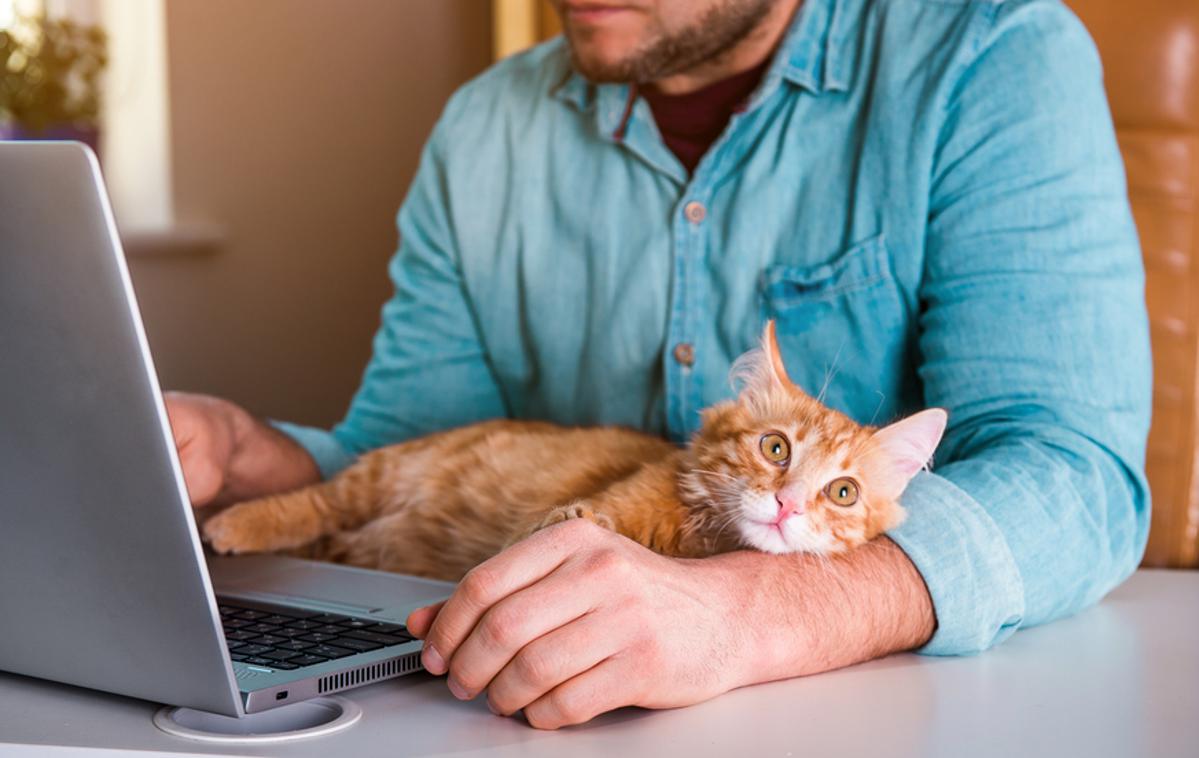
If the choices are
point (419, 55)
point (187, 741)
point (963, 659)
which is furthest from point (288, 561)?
point (419, 55)

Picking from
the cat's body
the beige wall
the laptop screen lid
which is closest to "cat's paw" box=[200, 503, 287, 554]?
the cat's body

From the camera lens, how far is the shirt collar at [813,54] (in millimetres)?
1518

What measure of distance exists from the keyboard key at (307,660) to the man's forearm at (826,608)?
0.97 ft

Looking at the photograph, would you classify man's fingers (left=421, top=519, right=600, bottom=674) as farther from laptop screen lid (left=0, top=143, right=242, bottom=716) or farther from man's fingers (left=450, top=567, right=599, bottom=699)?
laptop screen lid (left=0, top=143, right=242, bottom=716)

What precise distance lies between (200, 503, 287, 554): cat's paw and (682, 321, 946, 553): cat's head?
52 cm

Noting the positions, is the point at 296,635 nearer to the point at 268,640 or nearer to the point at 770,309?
the point at 268,640

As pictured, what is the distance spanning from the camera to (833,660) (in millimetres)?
Answer: 941

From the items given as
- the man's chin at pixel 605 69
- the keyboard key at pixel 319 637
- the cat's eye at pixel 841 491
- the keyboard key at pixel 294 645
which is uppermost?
the man's chin at pixel 605 69

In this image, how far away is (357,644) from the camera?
0.91 meters

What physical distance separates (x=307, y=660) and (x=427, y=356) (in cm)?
98

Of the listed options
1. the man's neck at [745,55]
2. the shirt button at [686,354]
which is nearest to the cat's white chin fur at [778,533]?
the shirt button at [686,354]

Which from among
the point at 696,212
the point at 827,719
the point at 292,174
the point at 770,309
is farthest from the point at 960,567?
the point at 292,174

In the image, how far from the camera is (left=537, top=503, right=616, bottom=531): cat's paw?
0.99 metres

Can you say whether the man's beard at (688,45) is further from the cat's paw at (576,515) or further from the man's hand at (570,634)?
the man's hand at (570,634)
